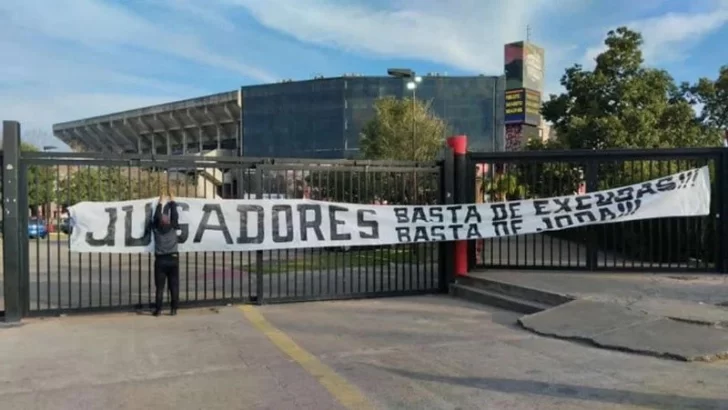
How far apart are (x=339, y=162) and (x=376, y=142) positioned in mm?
25103

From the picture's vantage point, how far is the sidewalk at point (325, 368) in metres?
5.25

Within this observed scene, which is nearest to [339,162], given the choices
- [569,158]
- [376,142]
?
[569,158]

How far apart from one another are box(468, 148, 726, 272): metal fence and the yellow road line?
4777 millimetres

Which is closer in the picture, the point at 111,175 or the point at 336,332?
the point at 336,332

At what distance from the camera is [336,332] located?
7926 mm

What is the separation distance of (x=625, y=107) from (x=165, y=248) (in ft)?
64.3

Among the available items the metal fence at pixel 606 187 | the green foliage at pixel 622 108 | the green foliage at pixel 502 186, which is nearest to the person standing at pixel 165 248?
the metal fence at pixel 606 187

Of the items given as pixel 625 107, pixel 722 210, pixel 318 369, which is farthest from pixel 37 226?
pixel 625 107

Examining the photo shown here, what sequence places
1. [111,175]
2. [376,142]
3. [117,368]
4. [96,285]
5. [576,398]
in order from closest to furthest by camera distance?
1. [576,398]
2. [117,368]
3. [111,175]
4. [96,285]
5. [376,142]

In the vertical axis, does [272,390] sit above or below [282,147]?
below

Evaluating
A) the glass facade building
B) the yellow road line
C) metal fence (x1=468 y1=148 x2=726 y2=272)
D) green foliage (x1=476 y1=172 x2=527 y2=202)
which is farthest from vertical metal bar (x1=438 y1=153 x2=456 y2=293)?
the glass facade building

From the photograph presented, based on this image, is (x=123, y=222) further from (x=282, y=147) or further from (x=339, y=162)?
(x=282, y=147)

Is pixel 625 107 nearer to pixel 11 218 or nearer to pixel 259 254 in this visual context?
pixel 259 254

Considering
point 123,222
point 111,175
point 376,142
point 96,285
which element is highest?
point 376,142
